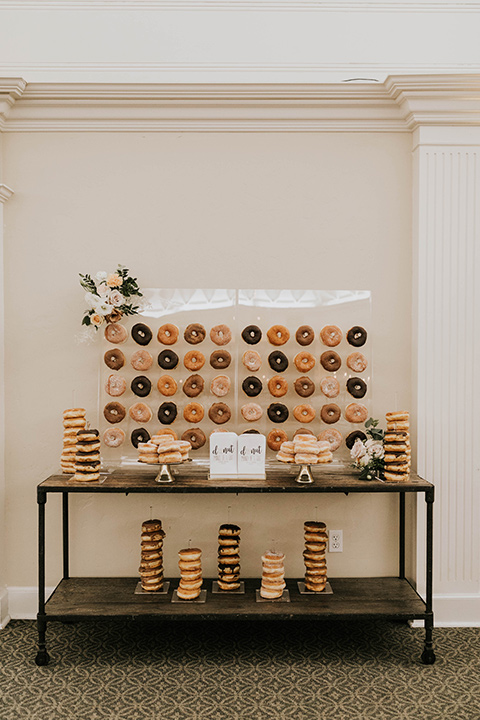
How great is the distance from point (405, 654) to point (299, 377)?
167cm

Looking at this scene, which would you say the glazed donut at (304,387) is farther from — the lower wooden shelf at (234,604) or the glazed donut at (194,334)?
the lower wooden shelf at (234,604)

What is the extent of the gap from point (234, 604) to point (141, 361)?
1.51 metres

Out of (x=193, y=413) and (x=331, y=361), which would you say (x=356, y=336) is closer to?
(x=331, y=361)

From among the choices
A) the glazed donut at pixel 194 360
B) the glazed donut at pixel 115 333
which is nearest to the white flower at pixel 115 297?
the glazed donut at pixel 115 333

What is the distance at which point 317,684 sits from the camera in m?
2.99

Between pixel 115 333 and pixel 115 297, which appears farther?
pixel 115 333

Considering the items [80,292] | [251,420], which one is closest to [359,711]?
[251,420]

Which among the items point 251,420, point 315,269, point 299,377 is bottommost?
point 251,420

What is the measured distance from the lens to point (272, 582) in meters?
3.36

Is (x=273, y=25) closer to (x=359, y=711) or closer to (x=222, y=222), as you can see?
(x=222, y=222)

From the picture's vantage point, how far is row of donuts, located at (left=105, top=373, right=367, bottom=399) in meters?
3.68

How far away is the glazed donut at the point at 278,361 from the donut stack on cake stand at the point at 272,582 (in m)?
1.11

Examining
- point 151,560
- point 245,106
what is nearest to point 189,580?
point 151,560

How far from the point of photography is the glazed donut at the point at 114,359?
367 centimetres
